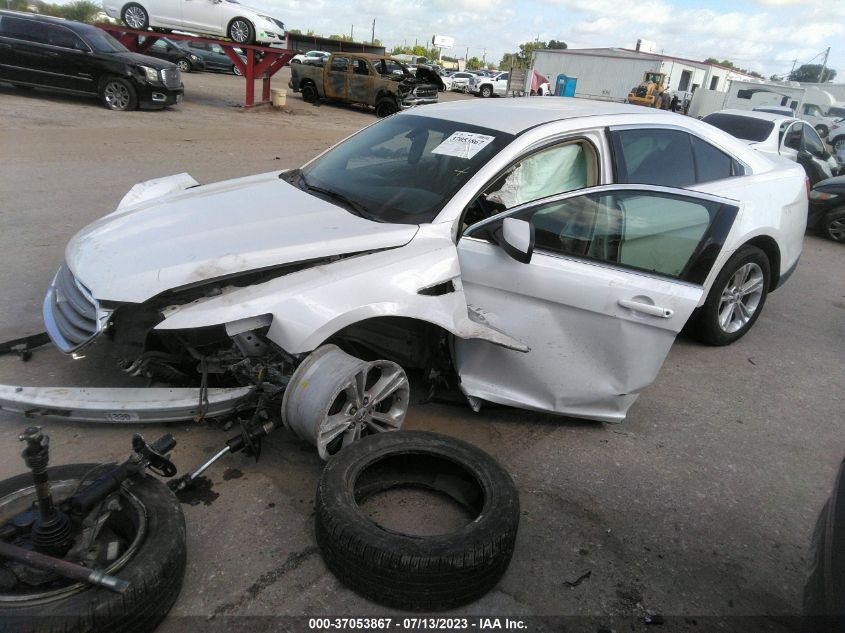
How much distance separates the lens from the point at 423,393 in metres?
3.71

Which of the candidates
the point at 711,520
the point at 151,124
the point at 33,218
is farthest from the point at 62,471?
the point at 151,124

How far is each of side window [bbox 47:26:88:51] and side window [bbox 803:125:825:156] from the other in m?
14.3

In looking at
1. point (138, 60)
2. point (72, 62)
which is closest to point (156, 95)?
point (138, 60)

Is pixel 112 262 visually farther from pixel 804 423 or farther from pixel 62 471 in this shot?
pixel 804 423

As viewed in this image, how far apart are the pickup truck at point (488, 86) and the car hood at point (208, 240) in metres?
37.4

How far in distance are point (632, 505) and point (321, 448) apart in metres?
1.50

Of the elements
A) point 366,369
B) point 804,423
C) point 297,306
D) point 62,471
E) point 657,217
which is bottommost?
point 804,423

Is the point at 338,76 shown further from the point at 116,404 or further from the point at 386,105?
the point at 116,404

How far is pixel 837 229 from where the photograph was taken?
9320mm

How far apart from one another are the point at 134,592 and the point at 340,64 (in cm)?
1954

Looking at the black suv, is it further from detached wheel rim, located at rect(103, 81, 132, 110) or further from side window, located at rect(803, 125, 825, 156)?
side window, located at rect(803, 125, 825, 156)

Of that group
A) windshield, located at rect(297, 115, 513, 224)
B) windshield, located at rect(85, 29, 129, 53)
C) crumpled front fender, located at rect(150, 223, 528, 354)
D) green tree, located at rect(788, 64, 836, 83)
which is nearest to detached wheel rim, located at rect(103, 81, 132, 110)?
windshield, located at rect(85, 29, 129, 53)

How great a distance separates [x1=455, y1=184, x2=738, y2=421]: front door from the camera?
3123 mm

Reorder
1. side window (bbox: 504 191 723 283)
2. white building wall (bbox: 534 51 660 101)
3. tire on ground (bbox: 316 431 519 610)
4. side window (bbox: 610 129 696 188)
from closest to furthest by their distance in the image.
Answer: tire on ground (bbox: 316 431 519 610) < side window (bbox: 504 191 723 283) < side window (bbox: 610 129 696 188) < white building wall (bbox: 534 51 660 101)
